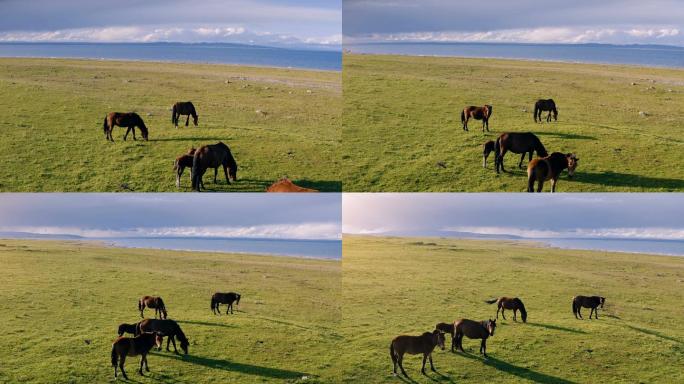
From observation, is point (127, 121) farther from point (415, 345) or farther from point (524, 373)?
point (524, 373)

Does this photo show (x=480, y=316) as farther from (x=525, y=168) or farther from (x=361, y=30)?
(x=361, y=30)

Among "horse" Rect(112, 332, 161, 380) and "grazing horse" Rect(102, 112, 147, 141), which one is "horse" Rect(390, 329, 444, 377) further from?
"grazing horse" Rect(102, 112, 147, 141)

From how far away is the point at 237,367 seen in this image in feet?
74.3

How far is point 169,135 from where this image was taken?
3045cm

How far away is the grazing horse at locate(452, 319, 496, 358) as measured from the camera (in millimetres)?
23409

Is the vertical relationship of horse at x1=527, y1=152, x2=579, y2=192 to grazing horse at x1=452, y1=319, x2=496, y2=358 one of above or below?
above

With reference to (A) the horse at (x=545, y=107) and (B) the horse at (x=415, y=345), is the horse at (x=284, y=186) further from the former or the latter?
(A) the horse at (x=545, y=107)

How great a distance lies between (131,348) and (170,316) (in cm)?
607

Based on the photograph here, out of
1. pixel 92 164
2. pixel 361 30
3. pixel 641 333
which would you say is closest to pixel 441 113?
pixel 641 333

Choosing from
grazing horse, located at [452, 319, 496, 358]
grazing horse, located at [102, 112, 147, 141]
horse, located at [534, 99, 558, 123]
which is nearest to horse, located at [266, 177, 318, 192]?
grazing horse, located at [102, 112, 147, 141]

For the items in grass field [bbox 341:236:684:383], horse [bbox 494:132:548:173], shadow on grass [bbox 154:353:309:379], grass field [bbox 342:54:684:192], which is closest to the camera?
shadow on grass [bbox 154:353:309:379]

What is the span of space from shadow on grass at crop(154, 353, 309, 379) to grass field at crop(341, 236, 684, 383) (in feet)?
7.65

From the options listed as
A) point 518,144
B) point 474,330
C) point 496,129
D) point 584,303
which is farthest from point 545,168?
point 496,129

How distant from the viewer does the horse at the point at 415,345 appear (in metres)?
22.7
